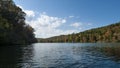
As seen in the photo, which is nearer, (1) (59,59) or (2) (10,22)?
(1) (59,59)

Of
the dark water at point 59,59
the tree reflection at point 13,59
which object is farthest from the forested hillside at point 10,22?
the tree reflection at point 13,59

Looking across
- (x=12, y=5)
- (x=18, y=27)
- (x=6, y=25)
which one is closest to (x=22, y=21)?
(x=18, y=27)

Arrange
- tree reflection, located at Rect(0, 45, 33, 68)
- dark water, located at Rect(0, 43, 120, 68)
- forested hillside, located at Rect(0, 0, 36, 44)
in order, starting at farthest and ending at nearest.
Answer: forested hillside, located at Rect(0, 0, 36, 44) < dark water, located at Rect(0, 43, 120, 68) < tree reflection, located at Rect(0, 45, 33, 68)

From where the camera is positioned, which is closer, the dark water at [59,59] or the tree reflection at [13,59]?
the tree reflection at [13,59]

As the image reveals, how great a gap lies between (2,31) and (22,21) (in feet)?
162

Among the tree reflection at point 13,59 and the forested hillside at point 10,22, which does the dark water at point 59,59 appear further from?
the forested hillside at point 10,22

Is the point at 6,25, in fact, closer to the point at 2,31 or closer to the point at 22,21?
the point at 2,31

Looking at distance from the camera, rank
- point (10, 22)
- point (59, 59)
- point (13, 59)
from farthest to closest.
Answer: point (10, 22) → point (59, 59) → point (13, 59)

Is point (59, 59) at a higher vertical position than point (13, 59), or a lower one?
lower

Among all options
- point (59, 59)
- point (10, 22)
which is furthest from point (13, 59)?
point (10, 22)

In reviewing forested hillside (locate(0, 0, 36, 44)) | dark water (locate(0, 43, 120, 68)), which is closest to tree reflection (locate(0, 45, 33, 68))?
dark water (locate(0, 43, 120, 68))

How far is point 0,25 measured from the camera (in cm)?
9225

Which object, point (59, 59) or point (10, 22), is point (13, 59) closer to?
point (59, 59)

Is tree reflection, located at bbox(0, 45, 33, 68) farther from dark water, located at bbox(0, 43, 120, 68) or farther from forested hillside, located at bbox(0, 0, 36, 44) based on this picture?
forested hillside, located at bbox(0, 0, 36, 44)
